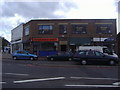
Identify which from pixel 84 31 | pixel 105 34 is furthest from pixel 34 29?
pixel 105 34

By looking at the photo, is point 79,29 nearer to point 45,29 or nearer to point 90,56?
point 45,29

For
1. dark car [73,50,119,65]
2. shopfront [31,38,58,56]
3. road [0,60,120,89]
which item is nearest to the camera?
road [0,60,120,89]

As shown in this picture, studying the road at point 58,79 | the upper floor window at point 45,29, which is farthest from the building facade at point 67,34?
the road at point 58,79

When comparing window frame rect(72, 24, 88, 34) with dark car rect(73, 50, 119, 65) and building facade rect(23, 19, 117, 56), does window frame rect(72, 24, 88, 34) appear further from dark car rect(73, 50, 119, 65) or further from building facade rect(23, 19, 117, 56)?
dark car rect(73, 50, 119, 65)

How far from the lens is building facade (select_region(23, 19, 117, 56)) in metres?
33.2

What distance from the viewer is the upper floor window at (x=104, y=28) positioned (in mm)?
33278

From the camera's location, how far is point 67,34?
34031 mm

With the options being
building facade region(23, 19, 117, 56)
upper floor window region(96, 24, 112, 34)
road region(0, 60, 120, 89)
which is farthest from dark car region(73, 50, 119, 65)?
upper floor window region(96, 24, 112, 34)

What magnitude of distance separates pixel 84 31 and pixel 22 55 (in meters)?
13.9

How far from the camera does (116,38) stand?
3300cm

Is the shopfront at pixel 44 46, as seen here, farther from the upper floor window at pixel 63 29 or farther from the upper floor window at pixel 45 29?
the upper floor window at pixel 63 29

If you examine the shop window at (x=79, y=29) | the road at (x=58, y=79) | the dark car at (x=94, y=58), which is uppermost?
the shop window at (x=79, y=29)

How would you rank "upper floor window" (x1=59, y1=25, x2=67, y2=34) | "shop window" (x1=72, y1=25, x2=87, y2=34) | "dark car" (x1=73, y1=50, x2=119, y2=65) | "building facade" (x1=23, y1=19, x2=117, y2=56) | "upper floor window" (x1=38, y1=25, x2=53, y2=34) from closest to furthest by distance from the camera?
1. "dark car" (x1=73, y1=50, x2=119, y2=65)
2. "building facade" (x1=23, y1=19, x2=117, y2=56)
3. "shop window" (x1=72, y1=25, x2=87, y2=34)
4. "upper floor window" (x1=59, y1=25, x2=67, y2=34)
5. "upper floor window" (x1=38, y1=25, x2=53, y2=34)

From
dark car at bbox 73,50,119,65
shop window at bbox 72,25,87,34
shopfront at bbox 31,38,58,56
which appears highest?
shop window at bbox 72,25,87,34
